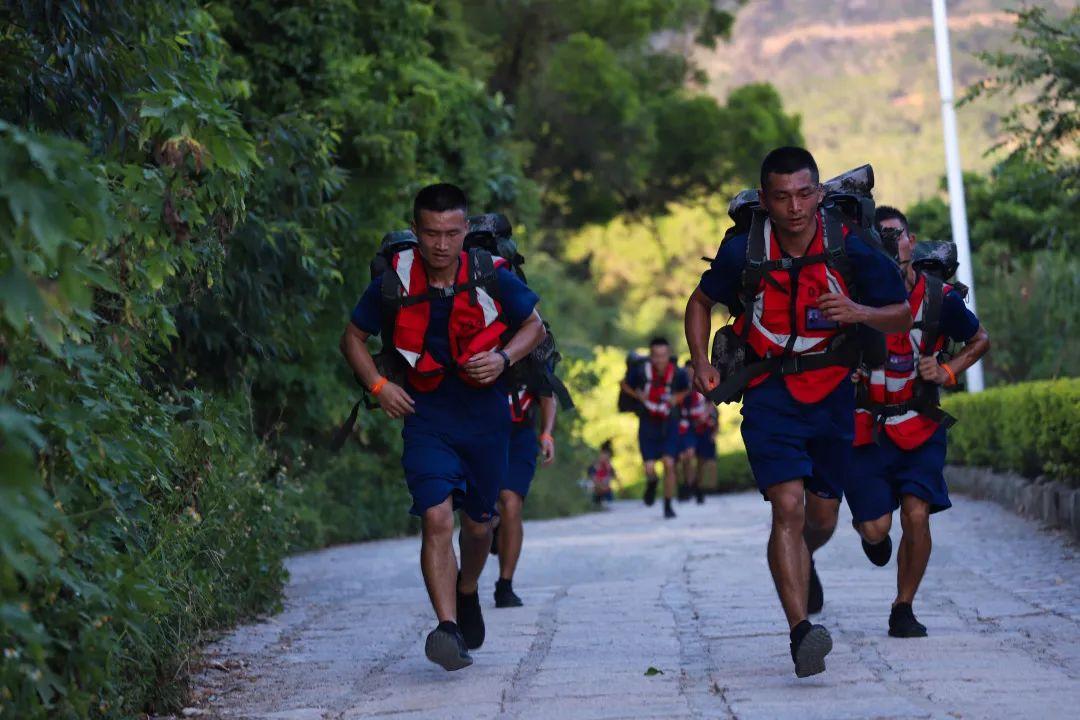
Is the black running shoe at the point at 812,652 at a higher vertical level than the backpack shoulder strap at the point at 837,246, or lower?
lower

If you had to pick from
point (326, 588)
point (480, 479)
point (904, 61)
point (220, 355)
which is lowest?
point (326, 588)

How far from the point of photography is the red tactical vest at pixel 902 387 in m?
7.95

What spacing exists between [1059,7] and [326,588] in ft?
25.7

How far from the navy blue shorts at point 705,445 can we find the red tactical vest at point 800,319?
1742 cm

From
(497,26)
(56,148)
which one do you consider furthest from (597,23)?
(56,148)

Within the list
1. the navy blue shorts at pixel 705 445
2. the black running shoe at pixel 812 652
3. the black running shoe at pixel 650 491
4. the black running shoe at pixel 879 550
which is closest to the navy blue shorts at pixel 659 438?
the black running shoe at pixel 650 491

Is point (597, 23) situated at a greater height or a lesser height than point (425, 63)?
greater

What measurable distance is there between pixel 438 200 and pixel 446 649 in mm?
1711

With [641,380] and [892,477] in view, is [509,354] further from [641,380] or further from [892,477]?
[641,380]

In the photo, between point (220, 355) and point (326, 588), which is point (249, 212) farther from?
point (326, 588)

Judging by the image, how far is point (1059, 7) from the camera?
15.0 meters

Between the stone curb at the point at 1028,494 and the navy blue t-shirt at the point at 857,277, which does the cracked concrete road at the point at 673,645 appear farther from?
the navy blue t-shirt at the point at 857,277

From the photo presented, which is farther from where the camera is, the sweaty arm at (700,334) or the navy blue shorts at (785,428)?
the sweaty arm at (700,334)

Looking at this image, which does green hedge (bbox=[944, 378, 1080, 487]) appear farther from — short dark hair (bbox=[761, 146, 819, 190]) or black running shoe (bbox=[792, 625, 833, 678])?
black running shoe (bbox=[792, 625, 833, 678])
